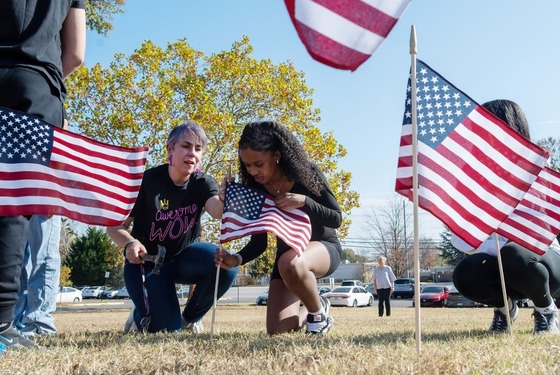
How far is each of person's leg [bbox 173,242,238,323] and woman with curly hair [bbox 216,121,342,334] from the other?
0.28m

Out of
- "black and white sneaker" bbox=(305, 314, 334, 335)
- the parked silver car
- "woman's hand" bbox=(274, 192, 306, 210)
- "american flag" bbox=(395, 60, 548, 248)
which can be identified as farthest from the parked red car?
"american flag" bbox=(395, 60, 548, 248)

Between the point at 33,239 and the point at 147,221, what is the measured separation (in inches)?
36.4

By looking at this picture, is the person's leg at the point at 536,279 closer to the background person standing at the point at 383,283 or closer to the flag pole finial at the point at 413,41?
the flag pole finial at the point at 413,41

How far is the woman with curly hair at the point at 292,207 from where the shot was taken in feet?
13.4

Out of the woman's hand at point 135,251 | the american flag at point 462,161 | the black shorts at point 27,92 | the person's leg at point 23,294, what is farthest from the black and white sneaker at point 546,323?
the person's leg at point 23,294

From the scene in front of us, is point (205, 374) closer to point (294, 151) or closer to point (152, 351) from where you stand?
point (152, 351)

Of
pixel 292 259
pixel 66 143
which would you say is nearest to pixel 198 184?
pixel 292 259

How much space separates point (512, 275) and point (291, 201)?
1735mm

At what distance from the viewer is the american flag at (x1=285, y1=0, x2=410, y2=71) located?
1.94 meters

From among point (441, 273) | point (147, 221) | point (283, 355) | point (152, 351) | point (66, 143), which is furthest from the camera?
point (441, 273)

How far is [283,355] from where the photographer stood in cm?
251

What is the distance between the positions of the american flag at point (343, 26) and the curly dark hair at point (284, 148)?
90.2 inches

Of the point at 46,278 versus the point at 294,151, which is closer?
the point at 294,151

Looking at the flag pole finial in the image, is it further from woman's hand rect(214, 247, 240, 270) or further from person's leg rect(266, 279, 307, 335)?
person's leg rect(266, 279, 307, 335)
